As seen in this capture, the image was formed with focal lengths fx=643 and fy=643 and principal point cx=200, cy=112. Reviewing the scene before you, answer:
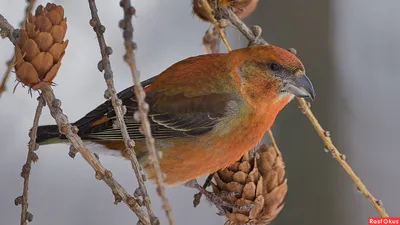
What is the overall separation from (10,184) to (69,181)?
0.25m

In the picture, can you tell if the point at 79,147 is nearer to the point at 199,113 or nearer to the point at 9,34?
the point at 9,34

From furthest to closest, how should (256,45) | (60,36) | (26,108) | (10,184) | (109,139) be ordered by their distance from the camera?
(10,184) < (26,108) < (109,139) < (256,45) < (60,36)

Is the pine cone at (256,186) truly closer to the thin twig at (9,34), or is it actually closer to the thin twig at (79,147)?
the thin twig at (79,147)

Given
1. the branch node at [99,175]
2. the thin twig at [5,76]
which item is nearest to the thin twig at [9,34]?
the thin twig at [5,76]

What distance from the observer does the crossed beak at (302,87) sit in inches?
50.0

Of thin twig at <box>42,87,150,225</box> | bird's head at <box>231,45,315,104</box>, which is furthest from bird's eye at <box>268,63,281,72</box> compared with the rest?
thin twig at <box>42,87,150,225</box>

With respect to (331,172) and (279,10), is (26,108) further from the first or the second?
(331,172)

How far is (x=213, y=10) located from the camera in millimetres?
1153

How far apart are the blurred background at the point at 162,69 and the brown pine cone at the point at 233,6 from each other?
91cm

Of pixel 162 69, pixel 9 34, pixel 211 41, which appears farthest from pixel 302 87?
pixel 162 69

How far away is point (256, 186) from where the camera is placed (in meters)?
1.13

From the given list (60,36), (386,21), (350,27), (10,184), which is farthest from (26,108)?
(386,21)

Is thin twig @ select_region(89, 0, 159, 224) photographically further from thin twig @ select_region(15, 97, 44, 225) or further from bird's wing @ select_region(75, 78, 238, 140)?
bird's wing @ select_region(75, 78, 238, 140)

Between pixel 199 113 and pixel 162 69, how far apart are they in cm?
131
